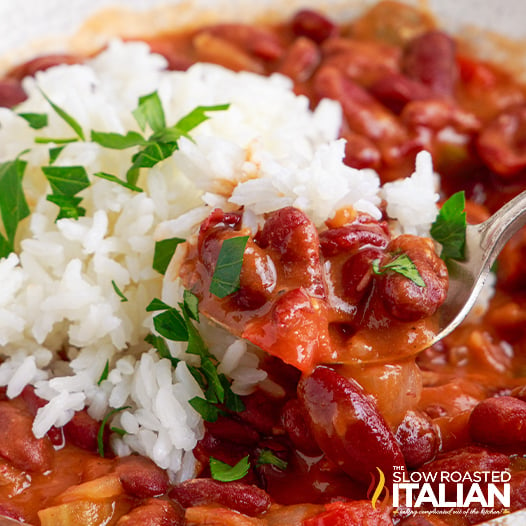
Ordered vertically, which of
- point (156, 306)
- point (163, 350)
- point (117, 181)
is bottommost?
point (163, 350)

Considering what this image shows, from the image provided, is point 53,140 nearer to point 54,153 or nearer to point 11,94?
point 54,153

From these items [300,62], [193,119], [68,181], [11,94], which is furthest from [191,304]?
[300,62]

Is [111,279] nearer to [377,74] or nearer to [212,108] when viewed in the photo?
[212,108]

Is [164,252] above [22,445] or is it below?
above

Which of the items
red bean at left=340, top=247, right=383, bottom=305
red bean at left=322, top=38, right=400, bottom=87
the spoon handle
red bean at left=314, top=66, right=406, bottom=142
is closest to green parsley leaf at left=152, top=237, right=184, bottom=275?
red bean at left=340, top=247, right=383, bottom=305

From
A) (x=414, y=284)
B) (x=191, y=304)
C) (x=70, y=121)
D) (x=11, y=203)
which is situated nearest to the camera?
(x=414, y=284)

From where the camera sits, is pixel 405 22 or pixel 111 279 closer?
pixel 111 279

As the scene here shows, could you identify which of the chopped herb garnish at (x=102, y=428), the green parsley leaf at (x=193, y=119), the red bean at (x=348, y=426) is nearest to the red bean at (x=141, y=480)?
the chopped herb garnish at (x=102, y=428)

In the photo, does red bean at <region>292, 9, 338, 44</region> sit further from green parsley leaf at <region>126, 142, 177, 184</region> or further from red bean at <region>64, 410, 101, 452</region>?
red bean at <region>64, 410, 101, 452</region>

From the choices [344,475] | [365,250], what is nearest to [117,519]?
[344,475]
